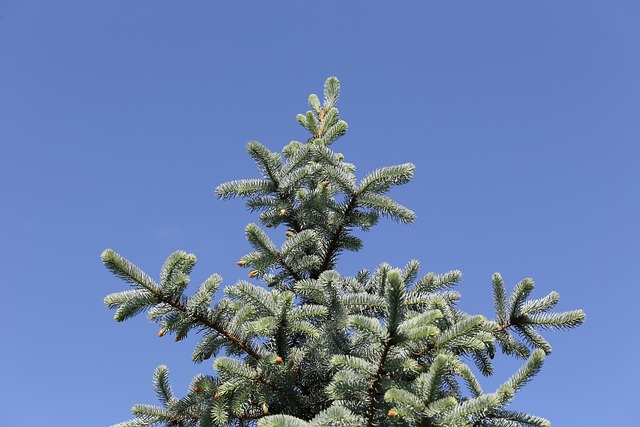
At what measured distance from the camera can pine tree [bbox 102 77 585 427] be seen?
9.87 ft

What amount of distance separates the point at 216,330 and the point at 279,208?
1189 millimetres

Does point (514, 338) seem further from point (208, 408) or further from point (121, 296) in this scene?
point (121, 296)

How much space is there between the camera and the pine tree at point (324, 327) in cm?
301

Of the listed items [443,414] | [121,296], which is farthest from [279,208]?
[443,414]

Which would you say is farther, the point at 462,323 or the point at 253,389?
the point at 253,389

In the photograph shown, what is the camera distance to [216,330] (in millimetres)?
3666

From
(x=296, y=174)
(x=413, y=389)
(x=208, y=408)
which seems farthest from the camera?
(x=296, y=174)

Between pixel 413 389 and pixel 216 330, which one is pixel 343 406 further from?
pixel 216 330

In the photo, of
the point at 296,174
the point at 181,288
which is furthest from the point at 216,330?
the point at 296,174

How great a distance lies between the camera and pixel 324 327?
12.4ft

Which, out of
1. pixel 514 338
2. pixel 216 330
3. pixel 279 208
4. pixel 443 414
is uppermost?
pixel 279 208

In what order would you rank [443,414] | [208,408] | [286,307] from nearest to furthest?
[443,414] < [286,307] < [208,408]

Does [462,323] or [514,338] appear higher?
[514,338]

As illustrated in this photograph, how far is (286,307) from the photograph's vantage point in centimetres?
339
